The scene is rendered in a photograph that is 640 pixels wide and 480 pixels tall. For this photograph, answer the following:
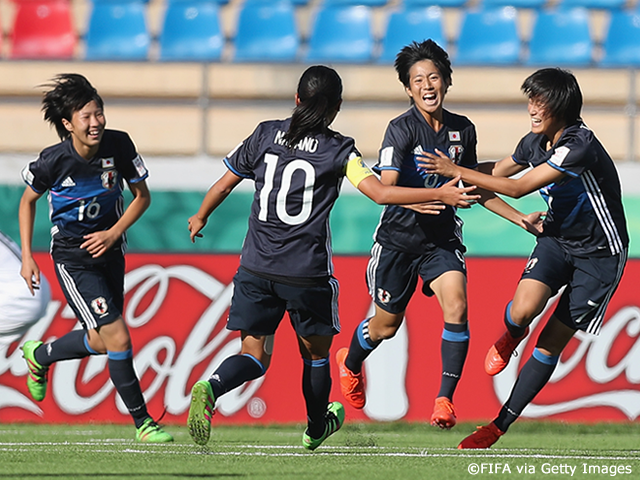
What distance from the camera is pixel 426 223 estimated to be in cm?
579

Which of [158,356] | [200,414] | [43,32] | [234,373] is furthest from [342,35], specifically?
[200,414]

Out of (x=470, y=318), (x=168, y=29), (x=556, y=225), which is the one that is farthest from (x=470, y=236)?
(x=168, y=29)

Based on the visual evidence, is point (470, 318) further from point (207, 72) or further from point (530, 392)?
point (207, 72)

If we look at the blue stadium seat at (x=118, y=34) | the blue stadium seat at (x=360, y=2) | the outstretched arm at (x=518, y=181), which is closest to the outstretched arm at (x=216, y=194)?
the outstretched arm at (x=518, y=181)

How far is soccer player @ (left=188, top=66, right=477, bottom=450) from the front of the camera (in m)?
4.86

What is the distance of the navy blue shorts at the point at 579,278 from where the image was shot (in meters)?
5.55

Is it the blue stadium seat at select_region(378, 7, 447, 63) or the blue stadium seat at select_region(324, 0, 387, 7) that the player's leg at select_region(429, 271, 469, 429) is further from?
the blue stadium seat at select_region(324, 0, 387, 7)

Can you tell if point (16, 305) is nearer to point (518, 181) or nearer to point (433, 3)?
point (518, 181)

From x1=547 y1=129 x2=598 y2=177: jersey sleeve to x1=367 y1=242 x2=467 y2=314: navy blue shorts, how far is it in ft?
2.69

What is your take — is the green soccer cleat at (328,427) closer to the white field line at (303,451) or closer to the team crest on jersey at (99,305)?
the white field line at (303,451)

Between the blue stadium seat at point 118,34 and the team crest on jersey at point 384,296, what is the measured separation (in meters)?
6.36

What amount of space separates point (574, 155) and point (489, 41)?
6.71 m

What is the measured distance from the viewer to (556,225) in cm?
565

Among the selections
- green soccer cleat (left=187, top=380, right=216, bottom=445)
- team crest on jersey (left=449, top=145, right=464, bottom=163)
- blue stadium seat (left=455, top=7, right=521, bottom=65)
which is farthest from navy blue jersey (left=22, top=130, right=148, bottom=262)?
blue stadium seat (left=455, top=7, right=521, bottom=65)
